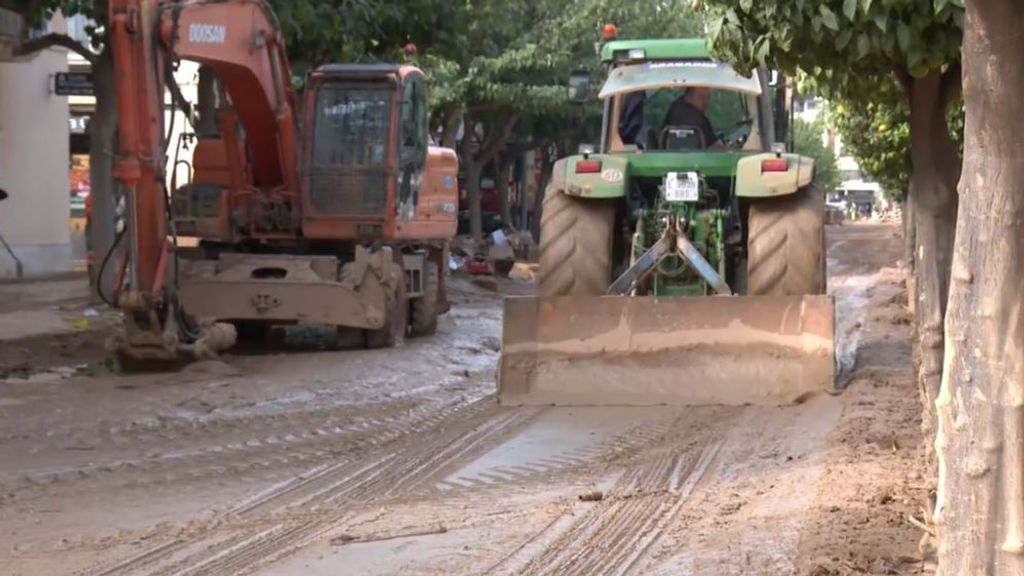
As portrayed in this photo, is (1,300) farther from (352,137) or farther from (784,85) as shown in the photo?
(784,85)

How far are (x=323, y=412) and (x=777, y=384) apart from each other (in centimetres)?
324

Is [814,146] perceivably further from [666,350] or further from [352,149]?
[666,350]

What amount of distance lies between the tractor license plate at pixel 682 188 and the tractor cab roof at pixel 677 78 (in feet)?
2.89

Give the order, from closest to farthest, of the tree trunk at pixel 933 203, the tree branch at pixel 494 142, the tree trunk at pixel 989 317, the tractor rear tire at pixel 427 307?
the tree trunk at pixel 989 317
the tree trunk at pixel 933 203
the tractor rear tire at pixel 427 307
the tree branch at pixel 494 142

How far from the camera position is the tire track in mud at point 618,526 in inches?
237

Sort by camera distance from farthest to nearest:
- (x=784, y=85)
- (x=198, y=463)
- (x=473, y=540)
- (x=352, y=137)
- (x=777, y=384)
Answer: (x=352, y=137), (x=784, y=85), (x=777, y=384), (x=198, y=463), (x=473, y=540)

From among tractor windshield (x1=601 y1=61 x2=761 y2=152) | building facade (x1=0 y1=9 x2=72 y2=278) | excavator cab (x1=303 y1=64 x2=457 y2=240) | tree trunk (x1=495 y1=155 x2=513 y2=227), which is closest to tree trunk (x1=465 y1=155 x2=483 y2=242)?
tree trunk (x1=495 y1=155 x2=513 y2=227)

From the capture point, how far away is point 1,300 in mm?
20203

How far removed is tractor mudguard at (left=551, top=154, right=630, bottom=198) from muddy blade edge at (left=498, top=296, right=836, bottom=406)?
3.47 ft

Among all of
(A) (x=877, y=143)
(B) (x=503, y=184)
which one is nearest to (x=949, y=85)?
(A) (x=877, y=143)

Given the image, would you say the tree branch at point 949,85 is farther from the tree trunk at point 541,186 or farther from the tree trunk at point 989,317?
the tree trunk at point 541,186

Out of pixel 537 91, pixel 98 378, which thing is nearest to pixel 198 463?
pixel 98 378

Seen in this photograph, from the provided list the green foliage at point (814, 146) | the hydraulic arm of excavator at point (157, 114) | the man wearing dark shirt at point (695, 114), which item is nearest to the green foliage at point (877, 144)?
the man wearing dark shirt at point (695, 114)

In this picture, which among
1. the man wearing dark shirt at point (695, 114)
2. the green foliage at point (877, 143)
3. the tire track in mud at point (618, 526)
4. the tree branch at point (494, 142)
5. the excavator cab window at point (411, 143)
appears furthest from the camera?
the tree branch at point (494, 142)
